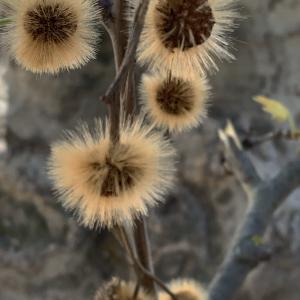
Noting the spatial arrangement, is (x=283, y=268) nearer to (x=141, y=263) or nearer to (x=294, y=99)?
(x=294, y=99)

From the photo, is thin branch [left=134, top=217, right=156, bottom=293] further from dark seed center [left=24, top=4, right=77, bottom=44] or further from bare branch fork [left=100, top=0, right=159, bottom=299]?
dark seed center [left=24, top=4, right=77, bottom=44]

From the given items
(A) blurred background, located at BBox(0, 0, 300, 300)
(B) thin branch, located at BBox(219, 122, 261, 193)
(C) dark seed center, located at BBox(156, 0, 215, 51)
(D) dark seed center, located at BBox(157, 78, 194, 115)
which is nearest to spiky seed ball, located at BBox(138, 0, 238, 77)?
(C) dark seed center, located at BBox(156, 0, 215, 51)

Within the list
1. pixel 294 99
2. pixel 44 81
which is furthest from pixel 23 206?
pixel 294 99

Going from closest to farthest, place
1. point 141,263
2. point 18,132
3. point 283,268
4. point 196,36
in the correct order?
point 196,36
point 141,263
point 283,268
point 18,132

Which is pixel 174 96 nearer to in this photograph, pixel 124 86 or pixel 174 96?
pixel 174 96

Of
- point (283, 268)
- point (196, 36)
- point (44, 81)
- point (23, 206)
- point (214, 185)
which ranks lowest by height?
point (283, 268)

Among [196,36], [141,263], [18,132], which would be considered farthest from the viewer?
[18,132]

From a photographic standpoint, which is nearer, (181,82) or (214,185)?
(181,82)
